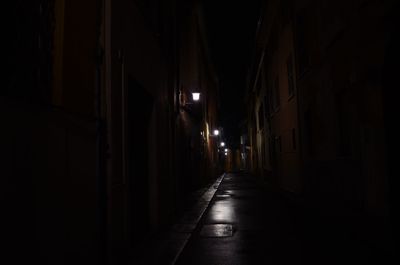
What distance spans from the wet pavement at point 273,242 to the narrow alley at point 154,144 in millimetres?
49

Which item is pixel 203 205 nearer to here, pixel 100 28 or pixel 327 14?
pixel 327 14

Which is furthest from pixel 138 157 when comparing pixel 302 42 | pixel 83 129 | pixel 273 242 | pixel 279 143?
pixel 279 143

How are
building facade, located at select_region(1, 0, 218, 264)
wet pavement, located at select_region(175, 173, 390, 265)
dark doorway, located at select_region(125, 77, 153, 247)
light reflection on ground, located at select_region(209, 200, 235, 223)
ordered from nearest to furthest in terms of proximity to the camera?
building facade, located at select_region(1, 0, 218, 264)
wet pavement, located at select_region(175, 173, 390, 265)
dark doorway, located at select_region(125, 77, 153, 247)
light reflection on ground, located at select_region(209, 200, 235, 223)

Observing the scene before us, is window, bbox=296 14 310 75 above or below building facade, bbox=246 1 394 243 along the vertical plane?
above

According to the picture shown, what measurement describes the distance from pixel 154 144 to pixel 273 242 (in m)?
3.65

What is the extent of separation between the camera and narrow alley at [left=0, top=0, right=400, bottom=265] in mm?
3754

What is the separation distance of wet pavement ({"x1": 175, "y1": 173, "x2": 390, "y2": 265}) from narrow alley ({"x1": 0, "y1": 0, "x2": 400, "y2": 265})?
0.05 m

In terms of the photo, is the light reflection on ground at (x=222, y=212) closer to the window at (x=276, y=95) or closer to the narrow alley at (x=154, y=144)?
the narrow alley at (x=154, y=144)

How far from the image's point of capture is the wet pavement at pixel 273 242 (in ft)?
21.4

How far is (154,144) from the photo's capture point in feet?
31.9

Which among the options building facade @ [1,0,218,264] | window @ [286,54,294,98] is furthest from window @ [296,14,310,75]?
building facade @ [1,0,218,264]

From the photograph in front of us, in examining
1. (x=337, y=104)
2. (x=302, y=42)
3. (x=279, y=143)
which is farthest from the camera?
(x=279, y=143)

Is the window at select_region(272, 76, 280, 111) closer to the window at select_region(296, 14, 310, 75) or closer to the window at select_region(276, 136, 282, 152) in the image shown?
the window at select_region(276, 136, 282, 152)

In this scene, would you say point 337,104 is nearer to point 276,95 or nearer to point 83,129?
point 83,129
